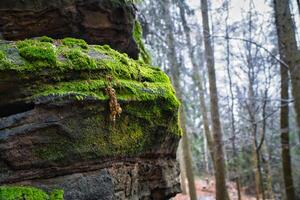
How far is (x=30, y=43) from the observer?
12.9ft

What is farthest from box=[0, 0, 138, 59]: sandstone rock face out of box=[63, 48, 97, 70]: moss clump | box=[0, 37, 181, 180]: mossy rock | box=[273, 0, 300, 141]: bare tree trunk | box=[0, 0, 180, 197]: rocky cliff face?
box=[273, 0, 300, 141]: bare tree trunk

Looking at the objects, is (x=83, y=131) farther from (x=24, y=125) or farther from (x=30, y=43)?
(x=30, y=43)

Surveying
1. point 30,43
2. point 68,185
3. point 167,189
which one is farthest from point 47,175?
point 167,189

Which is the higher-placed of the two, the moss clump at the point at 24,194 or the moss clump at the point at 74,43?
the moss clump at the point at 74,43

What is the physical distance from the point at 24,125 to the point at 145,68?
249 centimetres

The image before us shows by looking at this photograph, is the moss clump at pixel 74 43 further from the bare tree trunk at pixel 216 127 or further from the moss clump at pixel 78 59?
the bare tree trunk at pixel 216 127

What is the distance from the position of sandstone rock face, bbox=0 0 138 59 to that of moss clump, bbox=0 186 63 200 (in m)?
2.59

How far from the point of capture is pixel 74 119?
3.65 metres

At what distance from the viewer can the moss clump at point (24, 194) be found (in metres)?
3.03

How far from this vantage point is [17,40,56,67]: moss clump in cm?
365

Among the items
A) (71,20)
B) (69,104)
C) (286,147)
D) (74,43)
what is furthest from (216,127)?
(69,104)

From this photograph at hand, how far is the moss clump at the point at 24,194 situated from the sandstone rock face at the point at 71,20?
259 cm

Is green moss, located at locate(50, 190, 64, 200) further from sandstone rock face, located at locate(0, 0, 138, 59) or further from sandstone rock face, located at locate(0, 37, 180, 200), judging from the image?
sandstone rock face, located at locate(0, 0, 138, 59)

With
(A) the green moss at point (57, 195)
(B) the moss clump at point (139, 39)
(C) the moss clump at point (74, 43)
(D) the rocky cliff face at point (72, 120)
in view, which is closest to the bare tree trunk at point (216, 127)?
(B) the moss clump at point (139, 39)
